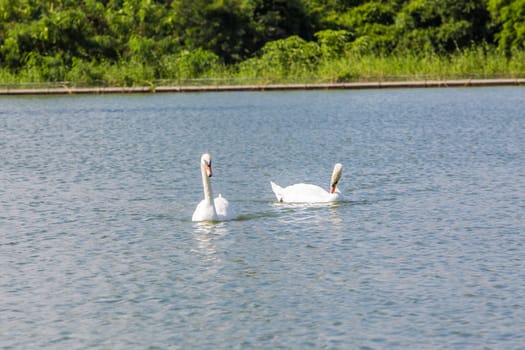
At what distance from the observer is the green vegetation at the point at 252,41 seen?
140 ft

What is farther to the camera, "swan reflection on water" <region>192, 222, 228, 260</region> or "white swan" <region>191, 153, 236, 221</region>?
"white swan" <region>191, 153, 236, 221</region>

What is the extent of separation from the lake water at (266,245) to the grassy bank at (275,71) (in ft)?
60.0

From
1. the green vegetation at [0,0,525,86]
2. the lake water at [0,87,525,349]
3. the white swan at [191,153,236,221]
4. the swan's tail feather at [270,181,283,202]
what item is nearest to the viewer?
the lake water at [0,87,525,349]

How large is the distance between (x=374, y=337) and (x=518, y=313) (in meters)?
1.23

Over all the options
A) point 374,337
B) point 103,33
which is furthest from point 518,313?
point 103,33

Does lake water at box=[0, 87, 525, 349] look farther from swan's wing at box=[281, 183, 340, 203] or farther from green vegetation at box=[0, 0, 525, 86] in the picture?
green vegetation at box=[0, 0, 525, 86]

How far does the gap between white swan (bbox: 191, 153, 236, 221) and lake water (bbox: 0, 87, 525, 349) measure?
0.13 meters

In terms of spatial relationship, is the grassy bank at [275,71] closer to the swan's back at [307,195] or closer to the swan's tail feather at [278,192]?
the swan's tail feather at [278,192]

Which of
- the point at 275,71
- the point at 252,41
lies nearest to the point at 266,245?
the point at 275,71

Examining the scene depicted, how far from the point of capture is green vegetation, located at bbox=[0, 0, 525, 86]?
42688 millimetres

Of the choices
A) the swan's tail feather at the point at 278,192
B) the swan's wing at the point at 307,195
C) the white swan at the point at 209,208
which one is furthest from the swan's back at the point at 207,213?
the swan's tail feather at the point at 278,192

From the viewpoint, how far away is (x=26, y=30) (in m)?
46.3

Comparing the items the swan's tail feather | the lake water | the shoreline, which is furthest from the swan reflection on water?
the shoreline

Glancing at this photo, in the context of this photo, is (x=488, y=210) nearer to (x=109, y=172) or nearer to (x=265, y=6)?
(x=109, y=172)
